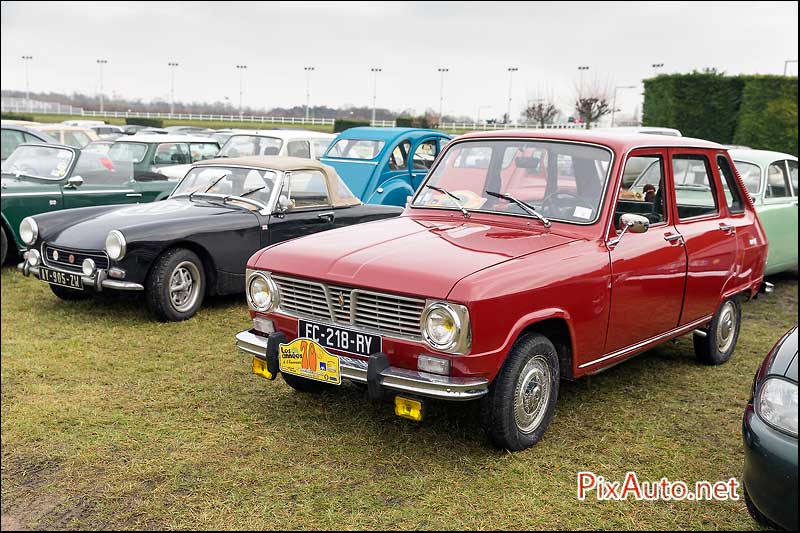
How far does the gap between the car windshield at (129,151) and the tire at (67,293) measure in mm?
4097

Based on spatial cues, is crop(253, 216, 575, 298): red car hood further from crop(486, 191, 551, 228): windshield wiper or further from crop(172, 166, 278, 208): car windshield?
crop(172, 166, 278, 208): car windshield

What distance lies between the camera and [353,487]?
398 cm

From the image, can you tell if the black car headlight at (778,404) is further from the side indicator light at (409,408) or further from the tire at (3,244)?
the tire at (3,244)

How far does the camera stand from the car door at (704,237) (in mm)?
5621

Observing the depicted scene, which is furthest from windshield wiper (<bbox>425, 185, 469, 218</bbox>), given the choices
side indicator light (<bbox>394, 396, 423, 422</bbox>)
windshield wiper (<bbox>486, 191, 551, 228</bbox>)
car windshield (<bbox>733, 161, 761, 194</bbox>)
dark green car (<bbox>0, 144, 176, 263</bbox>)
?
dark green car (<bbox>0, 144, 176, 263</bbox>)

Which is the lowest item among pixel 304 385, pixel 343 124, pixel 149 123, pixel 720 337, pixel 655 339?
pixel 304 385

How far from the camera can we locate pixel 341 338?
4.32 metres

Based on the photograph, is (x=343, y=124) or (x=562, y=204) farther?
(x=343, y=124)

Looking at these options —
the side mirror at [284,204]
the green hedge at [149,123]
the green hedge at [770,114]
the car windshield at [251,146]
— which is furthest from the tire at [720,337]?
the green hedge at [149,123]

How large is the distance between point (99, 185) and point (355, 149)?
4210 mm

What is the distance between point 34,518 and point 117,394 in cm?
168

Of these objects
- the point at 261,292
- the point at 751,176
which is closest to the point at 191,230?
the point at 261,292

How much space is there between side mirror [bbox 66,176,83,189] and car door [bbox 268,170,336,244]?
3.19 meters

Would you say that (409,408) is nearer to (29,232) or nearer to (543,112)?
(29,232)
